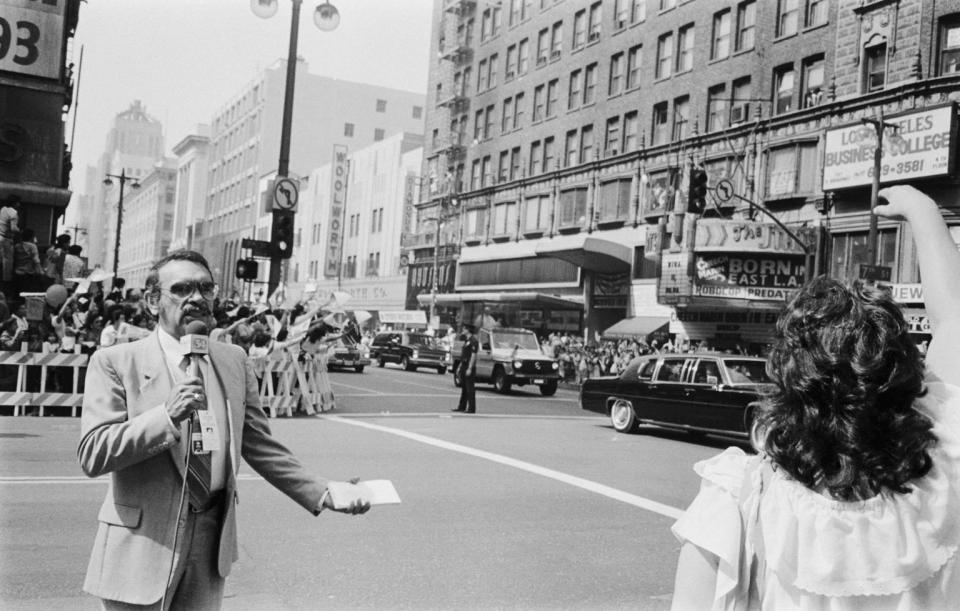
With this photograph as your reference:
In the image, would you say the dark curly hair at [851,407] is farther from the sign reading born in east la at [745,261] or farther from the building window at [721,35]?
the building window at [721,35]

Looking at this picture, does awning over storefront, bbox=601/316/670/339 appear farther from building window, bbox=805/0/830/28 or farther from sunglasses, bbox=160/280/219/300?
sunglasses, bbox=160/280/219/300

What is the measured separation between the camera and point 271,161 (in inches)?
3654

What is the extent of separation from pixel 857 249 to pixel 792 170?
13.8 feet

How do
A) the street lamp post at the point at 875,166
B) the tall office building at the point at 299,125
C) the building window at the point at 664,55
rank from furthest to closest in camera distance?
the tall office building at the point at 299,125, the building window at the point at 664,55, the street lamp post at the point at 875,166

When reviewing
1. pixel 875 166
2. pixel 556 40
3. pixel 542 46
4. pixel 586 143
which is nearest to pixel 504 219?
pixel 586 143

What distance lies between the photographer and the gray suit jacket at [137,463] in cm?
287

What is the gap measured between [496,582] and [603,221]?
124 ft

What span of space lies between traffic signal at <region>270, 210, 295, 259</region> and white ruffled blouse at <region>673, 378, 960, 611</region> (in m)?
14.6

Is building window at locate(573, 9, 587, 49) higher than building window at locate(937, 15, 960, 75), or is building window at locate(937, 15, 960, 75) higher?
building window at locate(573, 9, 587, 49)

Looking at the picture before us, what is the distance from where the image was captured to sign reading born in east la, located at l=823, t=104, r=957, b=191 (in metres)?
25.7

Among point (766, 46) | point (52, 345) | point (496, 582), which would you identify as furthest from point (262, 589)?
point (766, 46)

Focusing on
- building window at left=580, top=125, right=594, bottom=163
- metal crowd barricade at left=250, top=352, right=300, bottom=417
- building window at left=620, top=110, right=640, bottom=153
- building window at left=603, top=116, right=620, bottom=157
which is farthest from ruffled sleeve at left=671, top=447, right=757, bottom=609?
building window at left=580, top=125, right=594, bottom=163

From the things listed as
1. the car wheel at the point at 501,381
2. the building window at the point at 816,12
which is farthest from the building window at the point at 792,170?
the car wheel at the point at 501,381

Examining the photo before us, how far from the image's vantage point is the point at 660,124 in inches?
1569
